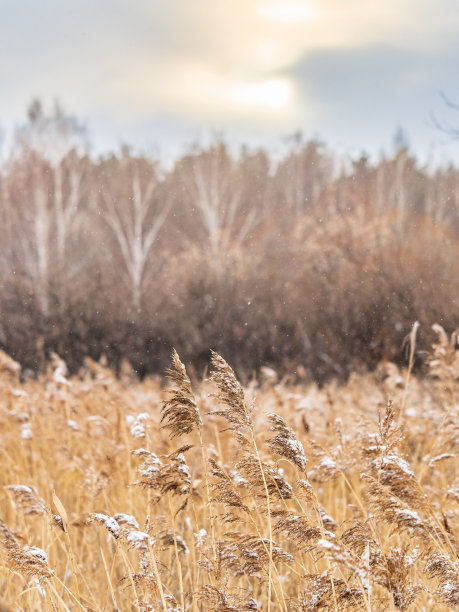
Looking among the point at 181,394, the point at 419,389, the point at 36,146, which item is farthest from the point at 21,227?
the point at 181,394

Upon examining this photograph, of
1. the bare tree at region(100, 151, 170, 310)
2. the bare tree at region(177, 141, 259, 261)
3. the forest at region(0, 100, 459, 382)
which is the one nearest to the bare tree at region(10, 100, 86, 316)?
the forest at region(0, 100, 459, 382)

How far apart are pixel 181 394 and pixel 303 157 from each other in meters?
22.5

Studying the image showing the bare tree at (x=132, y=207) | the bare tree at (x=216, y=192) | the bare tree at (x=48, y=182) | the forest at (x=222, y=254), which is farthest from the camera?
the bare tree at (x=216, y=192)

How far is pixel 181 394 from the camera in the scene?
5.16ft

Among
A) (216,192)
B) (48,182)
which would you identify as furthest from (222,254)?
(48,182)

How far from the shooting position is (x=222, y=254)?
18.2 m

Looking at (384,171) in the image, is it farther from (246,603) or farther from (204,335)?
(246,603)

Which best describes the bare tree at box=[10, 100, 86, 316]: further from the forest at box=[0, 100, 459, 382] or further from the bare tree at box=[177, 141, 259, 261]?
the bare tree at box=[177, 141, 259, 261]

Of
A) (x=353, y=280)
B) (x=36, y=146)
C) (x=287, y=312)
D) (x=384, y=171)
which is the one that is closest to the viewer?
(x=353, y=280)

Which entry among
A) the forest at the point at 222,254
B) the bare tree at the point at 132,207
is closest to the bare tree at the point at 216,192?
the forest at the point at 222,254

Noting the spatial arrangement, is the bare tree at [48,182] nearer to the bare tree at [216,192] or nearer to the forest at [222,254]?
the forest at [222,254]

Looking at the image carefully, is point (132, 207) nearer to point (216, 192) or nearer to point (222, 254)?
point (216, 192)

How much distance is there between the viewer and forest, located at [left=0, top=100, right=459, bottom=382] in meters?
12.7

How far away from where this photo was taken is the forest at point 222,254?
12742 mm
